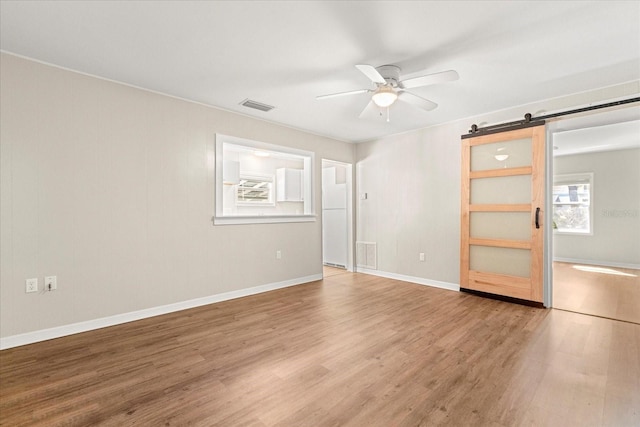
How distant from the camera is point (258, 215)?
14.9ft

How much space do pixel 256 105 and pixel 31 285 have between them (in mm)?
3043

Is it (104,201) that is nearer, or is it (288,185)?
(104,201)

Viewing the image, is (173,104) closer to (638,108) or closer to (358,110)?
(358,110)

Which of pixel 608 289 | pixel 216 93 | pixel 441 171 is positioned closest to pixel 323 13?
pixel 216 93

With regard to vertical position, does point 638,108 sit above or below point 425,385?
above

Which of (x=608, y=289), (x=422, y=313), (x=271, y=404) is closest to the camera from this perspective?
(x=271, y=404)

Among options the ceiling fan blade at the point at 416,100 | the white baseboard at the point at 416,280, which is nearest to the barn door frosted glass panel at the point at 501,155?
the ceiling fan blade at the point at 416,100

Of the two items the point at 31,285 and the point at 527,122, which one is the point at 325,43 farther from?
the point at 31,285

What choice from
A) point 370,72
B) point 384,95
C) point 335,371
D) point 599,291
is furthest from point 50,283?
point 599,291

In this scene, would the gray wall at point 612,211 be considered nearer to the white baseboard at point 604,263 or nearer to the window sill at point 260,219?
the white baseboard at point 604,263

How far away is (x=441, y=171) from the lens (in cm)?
467

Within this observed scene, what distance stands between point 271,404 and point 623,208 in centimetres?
832

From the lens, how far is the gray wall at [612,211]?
617 cm

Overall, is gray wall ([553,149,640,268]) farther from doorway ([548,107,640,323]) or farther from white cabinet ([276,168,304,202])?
white cabinet ([276,168,304,202])
